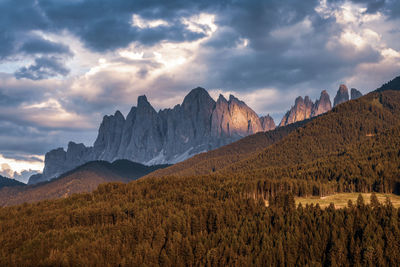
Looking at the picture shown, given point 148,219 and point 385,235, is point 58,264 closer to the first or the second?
point 148,219

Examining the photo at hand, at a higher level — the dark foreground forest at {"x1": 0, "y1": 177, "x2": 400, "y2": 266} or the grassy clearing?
the grassy clearing

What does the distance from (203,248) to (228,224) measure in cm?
3194

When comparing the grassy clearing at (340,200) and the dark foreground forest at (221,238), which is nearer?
the dark foreground forest at (221,238)

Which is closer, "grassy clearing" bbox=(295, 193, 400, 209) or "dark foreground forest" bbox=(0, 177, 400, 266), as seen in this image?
"dark foreground forest" bbox=(0, 177, 400, 266)

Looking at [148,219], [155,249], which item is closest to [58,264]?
[155,249]

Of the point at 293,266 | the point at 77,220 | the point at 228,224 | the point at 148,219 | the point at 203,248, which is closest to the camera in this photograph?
the point at 293,266

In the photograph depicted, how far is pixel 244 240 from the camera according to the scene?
132 meters

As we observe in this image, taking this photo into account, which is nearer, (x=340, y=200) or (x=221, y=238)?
(x=221, y=238)

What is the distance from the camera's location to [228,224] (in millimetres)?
A: 158750

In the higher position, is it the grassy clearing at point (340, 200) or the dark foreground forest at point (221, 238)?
the grassy clearing at point (340, 200)

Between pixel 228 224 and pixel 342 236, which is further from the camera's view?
pixel 228 224

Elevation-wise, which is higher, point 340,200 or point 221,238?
point 340,200

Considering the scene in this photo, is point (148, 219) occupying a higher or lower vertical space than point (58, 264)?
higher

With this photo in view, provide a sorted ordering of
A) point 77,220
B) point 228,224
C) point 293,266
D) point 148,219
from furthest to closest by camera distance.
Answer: point 77,220 < point 148,219 < point 228,224 < point 293,266
